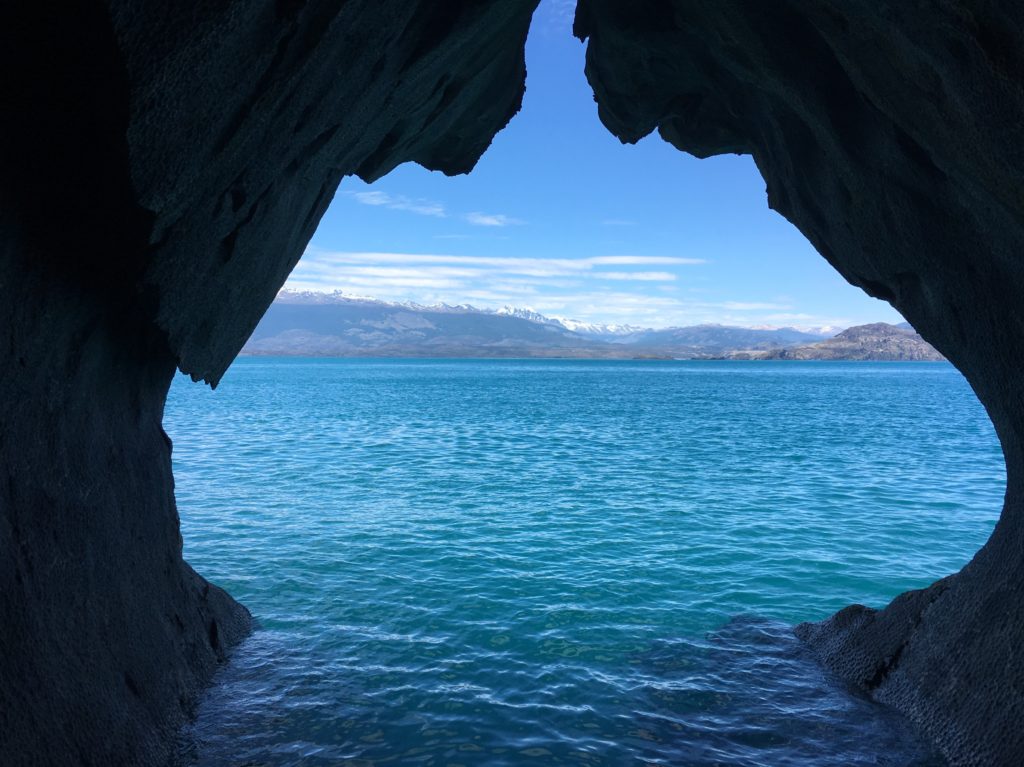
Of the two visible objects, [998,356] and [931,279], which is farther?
[931,279]

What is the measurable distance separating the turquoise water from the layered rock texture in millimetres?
1270

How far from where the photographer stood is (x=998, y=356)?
8734mm

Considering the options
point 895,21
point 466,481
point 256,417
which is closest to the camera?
point 895,21

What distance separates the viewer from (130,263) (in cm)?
715

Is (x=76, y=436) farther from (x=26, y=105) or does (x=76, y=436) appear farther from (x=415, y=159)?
(x=415, y=159)

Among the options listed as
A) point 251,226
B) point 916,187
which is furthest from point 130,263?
point 916,187

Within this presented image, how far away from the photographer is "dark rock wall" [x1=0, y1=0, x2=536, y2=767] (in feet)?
17.8

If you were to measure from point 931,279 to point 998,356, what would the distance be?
1.40 metres

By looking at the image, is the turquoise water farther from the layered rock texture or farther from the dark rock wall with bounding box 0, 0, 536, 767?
the dark rock wall with bounding box 0, 0, 536, 767

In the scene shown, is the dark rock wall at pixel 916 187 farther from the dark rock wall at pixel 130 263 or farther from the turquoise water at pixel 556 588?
the dark rock wall at pixel 130 263

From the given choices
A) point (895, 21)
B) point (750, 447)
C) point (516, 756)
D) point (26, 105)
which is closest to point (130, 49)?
point (26, 105)

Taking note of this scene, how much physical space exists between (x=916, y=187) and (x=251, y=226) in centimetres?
867

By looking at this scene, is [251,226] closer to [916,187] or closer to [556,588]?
[916,187]

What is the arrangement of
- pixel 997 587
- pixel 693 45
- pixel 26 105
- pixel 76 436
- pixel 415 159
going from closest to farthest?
pixel 26 105
pixel 76 436
pixel 997 587
pixel 693 45
pixel 415 159
